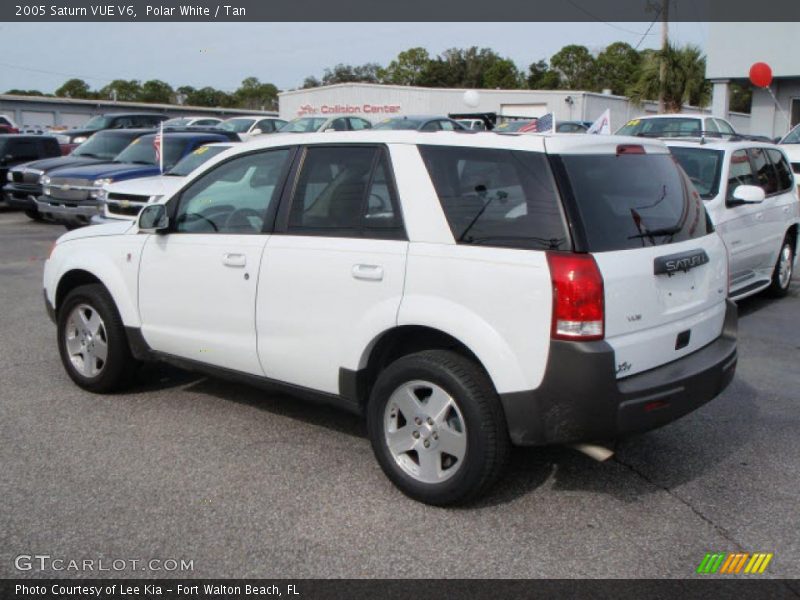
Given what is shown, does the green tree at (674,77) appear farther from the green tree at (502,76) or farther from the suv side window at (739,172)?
the green tree at (502,76)

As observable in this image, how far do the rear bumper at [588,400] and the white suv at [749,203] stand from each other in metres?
4.39

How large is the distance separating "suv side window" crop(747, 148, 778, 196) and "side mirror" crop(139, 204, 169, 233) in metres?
6.19

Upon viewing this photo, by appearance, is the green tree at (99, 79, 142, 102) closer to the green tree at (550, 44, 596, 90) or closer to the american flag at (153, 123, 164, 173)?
the green tree at (550, 44, 596, 90)

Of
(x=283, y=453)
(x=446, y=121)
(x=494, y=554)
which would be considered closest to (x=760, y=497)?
(x=494, y=554)

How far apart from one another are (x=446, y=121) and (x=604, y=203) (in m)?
18.4

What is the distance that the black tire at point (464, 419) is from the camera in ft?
12.7

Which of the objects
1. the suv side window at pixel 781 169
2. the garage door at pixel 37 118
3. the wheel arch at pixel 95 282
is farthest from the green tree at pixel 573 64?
the wheel arch at pixel 95 282

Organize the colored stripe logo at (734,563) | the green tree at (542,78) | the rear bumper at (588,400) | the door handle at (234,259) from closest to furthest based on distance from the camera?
the colored stripe logo at (734,563) < the rear bumper at (588,400) < the door handle at (234,259) < the green tree at (542,78)

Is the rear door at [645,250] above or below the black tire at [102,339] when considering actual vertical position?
above

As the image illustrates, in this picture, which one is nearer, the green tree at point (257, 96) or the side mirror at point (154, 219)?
the side mirror at point (154, 219)

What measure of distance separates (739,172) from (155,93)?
337 feet

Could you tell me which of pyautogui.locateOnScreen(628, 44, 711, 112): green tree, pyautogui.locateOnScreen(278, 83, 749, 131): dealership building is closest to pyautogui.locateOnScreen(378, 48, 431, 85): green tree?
pyautogui.locateOnScreen(278, 83, 749, 131): dealership building

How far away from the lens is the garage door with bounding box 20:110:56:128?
176ft

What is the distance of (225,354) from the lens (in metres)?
5.02
